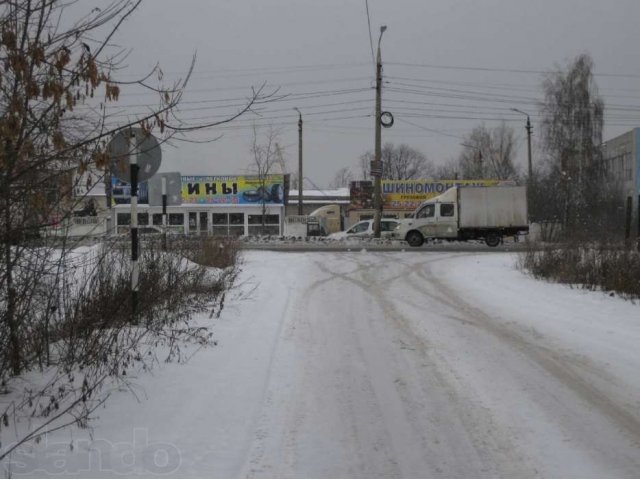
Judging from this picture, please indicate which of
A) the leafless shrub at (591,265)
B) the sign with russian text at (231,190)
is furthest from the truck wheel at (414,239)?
the sign with russian text at (231,190)

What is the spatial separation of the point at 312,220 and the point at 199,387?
35.4 meters

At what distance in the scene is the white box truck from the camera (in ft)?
94.6

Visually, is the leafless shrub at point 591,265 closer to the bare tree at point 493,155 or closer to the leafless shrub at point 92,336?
the leafless shrub at point 92,336

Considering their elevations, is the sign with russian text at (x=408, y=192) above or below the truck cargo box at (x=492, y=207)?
above

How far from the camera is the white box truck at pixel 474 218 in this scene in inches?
1135

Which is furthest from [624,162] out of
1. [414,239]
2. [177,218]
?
[177,218]

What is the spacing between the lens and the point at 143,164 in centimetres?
766

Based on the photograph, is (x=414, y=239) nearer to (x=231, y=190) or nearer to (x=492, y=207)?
(x=492, y=207)

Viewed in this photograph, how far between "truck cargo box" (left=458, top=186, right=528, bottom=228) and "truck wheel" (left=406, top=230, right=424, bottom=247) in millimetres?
1985

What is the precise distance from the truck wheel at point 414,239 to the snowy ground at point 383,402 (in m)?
18.8

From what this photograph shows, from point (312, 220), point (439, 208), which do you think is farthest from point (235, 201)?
point (439, 208)

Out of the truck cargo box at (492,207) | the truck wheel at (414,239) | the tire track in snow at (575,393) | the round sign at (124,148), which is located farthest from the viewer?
the truck wheel at (414,239)

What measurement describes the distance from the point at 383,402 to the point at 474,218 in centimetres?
2458

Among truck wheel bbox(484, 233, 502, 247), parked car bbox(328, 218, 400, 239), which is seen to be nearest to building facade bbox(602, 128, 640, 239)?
truck wheel bbox(484, 233, 502, 247)
